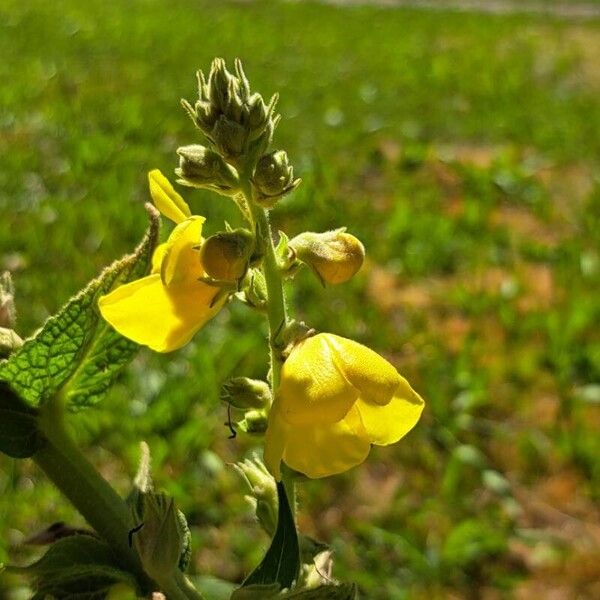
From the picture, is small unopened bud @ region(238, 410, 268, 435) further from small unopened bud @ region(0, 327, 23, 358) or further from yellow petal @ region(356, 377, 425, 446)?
small unopened bud @ region(0, 327, 23, 358)

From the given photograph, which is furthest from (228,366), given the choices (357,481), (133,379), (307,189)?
(307,189)

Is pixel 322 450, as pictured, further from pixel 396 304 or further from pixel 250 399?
pixel 396 304

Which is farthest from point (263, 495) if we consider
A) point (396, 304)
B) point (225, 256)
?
point (396, 304)

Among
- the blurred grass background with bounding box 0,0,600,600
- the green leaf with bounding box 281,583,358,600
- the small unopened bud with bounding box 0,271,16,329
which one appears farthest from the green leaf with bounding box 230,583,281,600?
the blurred grass background with bounding box 0,0,600,600

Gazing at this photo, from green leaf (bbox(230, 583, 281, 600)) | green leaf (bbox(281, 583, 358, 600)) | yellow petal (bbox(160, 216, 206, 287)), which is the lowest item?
green leaf (bbox(230, 583, 281, 600))

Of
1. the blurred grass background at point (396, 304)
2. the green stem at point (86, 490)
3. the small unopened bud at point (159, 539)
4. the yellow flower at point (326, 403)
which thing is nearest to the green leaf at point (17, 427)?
the green stem at point (86, 490)

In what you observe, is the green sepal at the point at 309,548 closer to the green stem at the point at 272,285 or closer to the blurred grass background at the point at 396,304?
the green stem at the point at 272,285

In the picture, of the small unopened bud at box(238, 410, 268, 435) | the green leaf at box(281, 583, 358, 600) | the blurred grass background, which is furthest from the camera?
the blurred grass background
